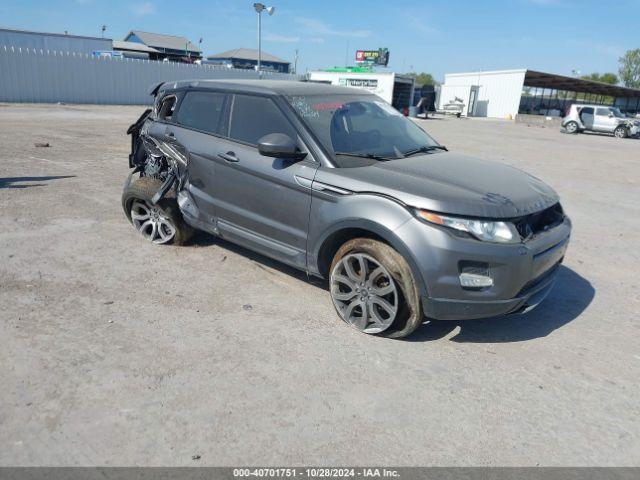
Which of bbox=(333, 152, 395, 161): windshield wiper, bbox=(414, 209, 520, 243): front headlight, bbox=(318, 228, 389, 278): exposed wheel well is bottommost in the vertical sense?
bbox=(318, 228, 389, 278): exposed wheel well

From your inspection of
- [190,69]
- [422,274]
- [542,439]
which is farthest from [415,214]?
[190,69]

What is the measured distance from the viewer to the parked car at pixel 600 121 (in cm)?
2668

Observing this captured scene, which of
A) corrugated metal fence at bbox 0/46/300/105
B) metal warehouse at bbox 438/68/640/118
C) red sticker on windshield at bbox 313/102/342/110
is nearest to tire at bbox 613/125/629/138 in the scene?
metal warehouse at bbox 438/68/640/118

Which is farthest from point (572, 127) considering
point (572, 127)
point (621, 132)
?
point (621, 132)

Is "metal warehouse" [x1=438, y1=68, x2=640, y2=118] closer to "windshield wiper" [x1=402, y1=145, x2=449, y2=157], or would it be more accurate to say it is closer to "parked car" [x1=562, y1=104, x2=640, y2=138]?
"parked car" [x1=562, y1=104, x2=640, y2=138]

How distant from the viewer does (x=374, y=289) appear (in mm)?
3492

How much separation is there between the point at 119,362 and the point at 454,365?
223cm

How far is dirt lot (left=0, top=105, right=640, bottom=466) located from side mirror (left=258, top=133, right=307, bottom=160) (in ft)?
4.07

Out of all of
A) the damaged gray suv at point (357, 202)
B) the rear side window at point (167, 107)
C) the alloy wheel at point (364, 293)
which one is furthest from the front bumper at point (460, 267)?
the rear side window at point (167, 107)

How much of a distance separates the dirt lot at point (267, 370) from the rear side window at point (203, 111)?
133 centimetres

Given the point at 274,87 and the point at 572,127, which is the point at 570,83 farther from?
the point at 274,87

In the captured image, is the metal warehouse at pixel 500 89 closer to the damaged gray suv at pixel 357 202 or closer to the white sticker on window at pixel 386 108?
the white sticker on window at pixel 386 108

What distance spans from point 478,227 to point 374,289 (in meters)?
0.85

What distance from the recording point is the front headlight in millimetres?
3156
